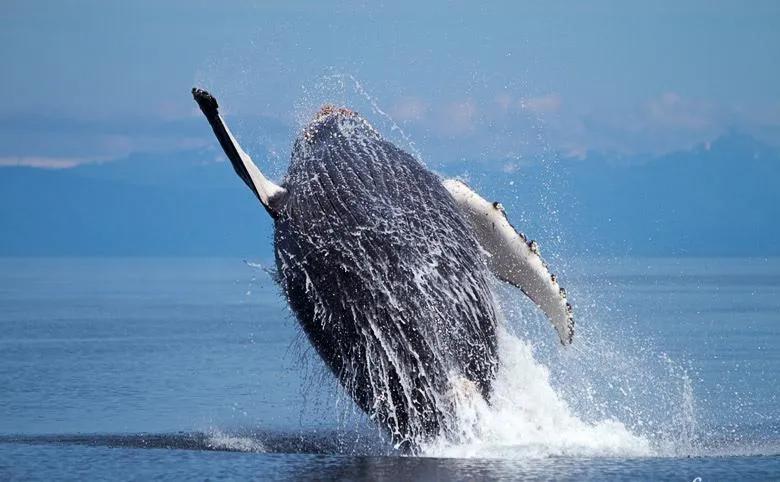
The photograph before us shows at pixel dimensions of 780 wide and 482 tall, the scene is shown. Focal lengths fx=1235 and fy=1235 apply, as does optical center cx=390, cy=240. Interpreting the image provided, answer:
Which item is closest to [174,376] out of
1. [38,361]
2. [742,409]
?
[38,361]

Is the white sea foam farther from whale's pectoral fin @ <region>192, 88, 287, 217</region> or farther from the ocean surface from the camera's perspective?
whale's pectoral fin @ <region>192, 88, 287, 217</region>

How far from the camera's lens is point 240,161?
43.1 ft

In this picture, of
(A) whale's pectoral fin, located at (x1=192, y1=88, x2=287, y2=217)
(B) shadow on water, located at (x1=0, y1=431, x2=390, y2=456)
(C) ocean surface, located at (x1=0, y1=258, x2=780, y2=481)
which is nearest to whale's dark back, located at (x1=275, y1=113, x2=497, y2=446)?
(A) whale's pectoral fin, located at (x1=192, y1=88, x2=287, y2=217)

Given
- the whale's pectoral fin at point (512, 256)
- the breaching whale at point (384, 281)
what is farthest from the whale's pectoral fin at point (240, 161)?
the whale's pectoral fin at point (512, 256)

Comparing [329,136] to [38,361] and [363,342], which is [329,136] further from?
[38,361]

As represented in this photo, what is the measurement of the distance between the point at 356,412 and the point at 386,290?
5.34 feet

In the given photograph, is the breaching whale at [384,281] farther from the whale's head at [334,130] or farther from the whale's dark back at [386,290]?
the whale's head at [334,130]

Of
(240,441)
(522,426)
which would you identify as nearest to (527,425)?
(522,426)

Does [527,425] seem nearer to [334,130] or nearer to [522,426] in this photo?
[522,426]

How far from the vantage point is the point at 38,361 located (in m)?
28.7

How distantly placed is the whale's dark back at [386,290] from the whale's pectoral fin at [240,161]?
0.65 feet

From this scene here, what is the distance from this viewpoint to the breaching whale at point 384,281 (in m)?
12.7

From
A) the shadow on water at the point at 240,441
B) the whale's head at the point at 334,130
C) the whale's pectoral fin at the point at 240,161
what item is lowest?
the shadow on water at the point at 240,441

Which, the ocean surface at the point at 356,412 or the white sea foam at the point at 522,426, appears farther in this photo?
the white sea foam at the point at 522,426
